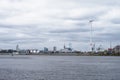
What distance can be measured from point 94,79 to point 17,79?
21411mm

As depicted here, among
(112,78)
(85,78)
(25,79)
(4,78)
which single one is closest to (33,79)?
(25,79)

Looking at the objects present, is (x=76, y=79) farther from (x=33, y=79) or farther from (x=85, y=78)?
(x=33, y=79)

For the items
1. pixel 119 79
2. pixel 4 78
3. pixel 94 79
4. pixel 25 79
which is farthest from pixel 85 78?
pixel 4 78

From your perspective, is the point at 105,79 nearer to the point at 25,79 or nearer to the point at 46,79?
the point at 46,79

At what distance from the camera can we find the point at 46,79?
8581cm

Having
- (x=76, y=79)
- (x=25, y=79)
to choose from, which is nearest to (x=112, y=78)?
(x=76, y=79)

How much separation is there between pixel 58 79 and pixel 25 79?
9110 millimetres

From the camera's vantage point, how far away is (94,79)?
86.8 m

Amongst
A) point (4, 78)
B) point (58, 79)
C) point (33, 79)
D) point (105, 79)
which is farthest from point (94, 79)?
point (4, 78)

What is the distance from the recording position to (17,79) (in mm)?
86000

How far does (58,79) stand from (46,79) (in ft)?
11.0

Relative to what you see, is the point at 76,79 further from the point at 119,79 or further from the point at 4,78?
the point at 4,78

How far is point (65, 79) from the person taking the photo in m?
85.8

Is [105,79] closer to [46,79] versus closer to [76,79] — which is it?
[76,79]
